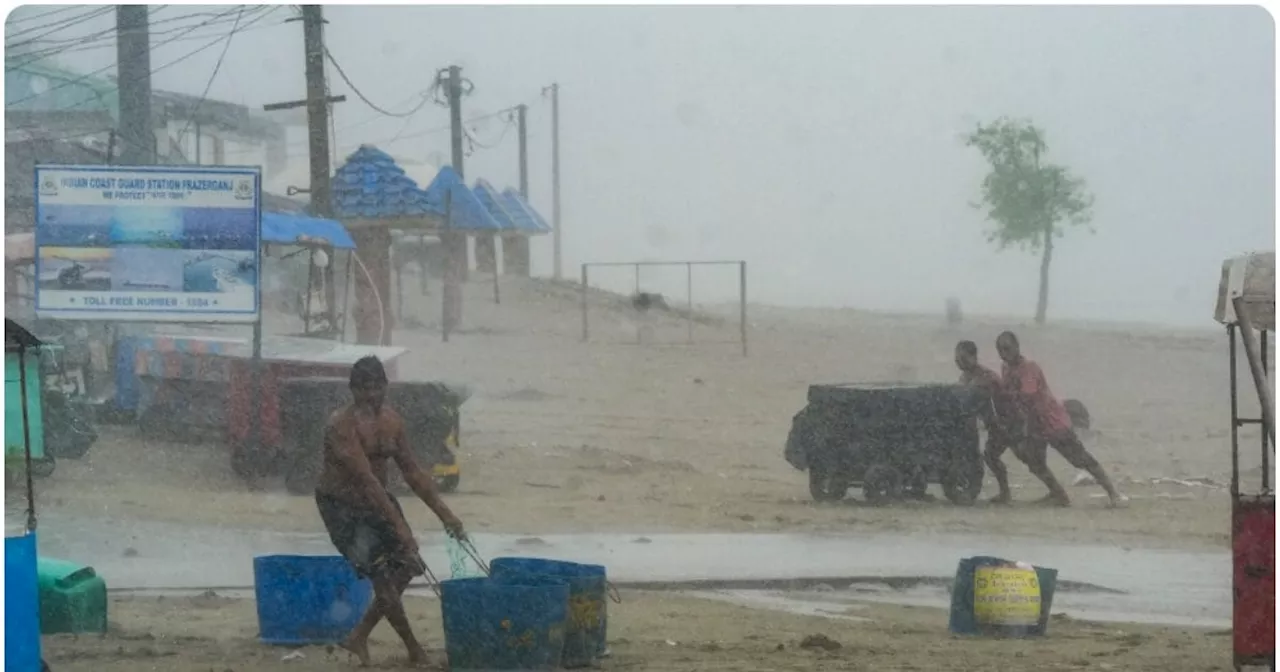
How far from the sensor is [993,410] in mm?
12938

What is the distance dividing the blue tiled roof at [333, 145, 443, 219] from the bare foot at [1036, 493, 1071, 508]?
4933 millimetres

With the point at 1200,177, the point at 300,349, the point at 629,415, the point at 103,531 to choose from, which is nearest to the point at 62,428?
the point at 103,531

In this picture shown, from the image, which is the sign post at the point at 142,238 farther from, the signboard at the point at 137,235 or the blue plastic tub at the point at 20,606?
the blue plastic tub at the point at 20,606

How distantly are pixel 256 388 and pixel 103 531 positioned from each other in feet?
4.83

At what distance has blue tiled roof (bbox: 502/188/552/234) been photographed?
12148mm

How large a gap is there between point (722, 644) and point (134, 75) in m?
6.30

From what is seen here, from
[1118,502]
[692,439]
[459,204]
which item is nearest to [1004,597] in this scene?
[1118,502]

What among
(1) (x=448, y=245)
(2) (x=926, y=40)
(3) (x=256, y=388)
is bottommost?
(3) (x=256, y=388)

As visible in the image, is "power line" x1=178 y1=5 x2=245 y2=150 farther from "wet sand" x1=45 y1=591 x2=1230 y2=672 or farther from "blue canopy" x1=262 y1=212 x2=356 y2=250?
"wet sand" x1=45 y1=591 x2=1230 y2=672

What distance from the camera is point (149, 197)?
11039 millimetres

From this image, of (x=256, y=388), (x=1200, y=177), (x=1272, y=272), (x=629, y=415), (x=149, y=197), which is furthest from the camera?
(x=629, y=415)

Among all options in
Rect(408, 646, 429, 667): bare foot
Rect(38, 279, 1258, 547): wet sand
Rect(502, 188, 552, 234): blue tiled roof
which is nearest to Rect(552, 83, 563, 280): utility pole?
Rect(502, 188, 552, 234): blue tiled roof

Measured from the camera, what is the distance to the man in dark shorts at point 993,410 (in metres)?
12.9

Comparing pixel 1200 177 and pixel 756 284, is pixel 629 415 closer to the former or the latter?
pixel 756 284
